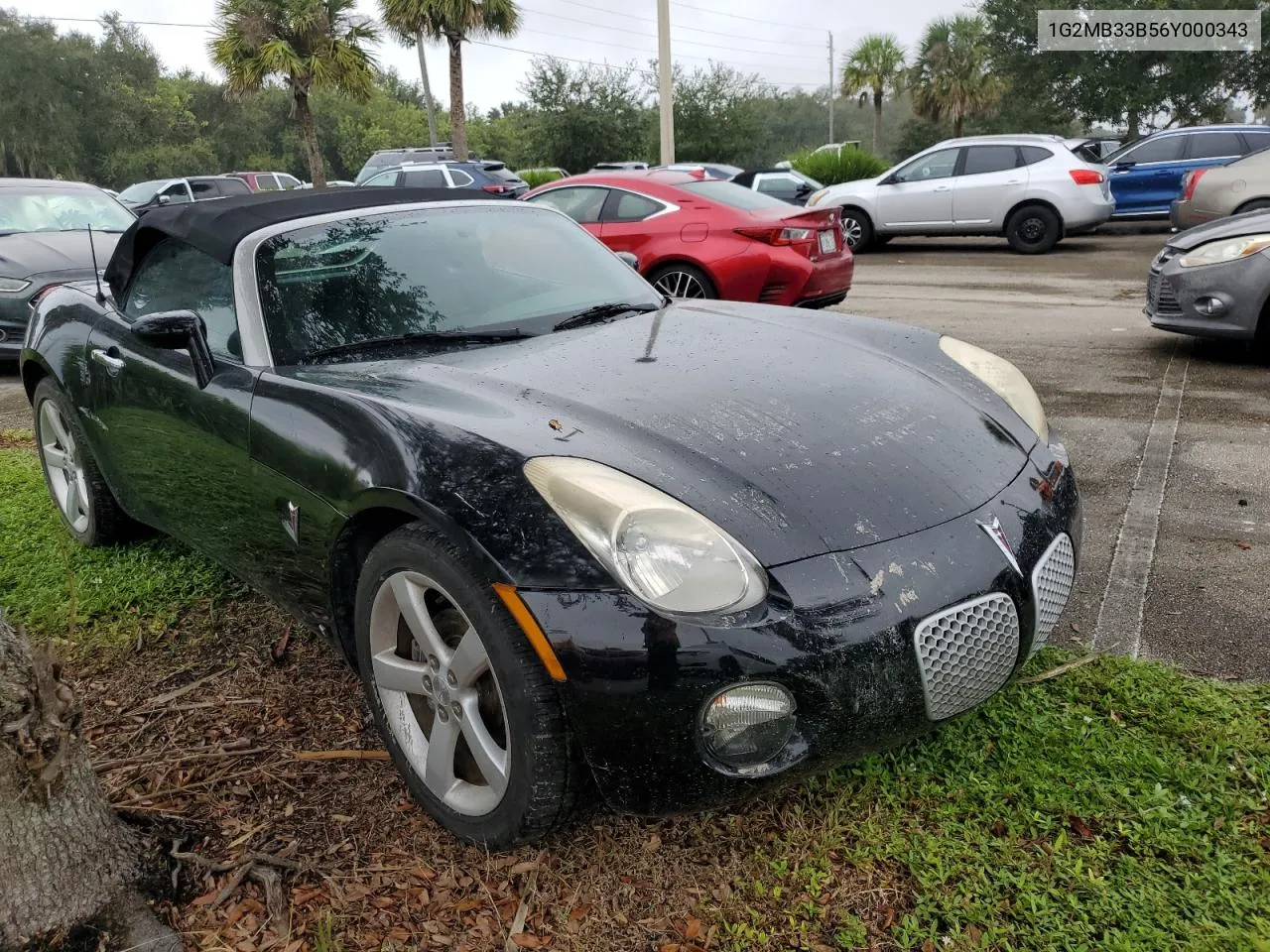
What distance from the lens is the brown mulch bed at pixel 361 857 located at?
203cm

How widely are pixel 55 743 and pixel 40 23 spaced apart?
68.3m

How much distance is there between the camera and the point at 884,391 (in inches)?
104

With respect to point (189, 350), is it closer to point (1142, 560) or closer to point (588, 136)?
point (1142, 560)

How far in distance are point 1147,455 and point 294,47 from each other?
27.7 metres

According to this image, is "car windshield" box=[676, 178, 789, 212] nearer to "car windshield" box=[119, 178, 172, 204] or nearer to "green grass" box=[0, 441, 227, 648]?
"green grass" box=[0, 441, 227, 648]

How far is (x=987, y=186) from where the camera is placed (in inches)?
537

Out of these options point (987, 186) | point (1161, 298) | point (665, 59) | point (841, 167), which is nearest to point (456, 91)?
point (665, 59)

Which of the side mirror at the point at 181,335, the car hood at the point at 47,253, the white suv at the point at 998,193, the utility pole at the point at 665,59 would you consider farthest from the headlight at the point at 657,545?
the utility pole at the point at 665,59

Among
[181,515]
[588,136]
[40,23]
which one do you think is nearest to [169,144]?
[40,23]

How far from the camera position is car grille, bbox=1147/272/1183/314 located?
20.8 ft

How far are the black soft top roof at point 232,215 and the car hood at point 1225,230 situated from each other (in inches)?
189

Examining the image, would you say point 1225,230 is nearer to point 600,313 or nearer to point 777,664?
point 600,313

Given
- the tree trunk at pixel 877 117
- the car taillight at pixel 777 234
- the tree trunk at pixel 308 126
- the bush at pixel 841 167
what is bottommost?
the car taillight at pixel 777 234

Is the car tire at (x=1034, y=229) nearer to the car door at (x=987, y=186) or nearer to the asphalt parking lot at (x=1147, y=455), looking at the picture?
the car door at (x=987, y=186)
